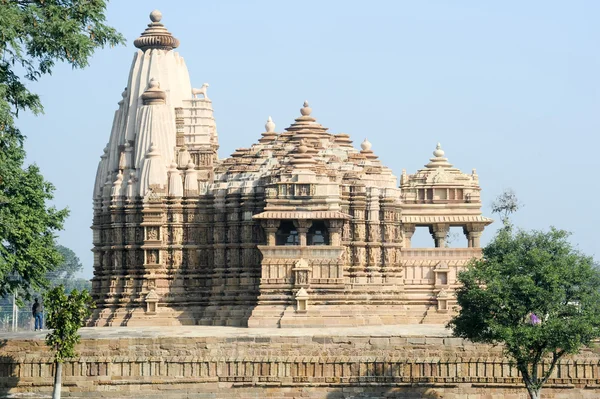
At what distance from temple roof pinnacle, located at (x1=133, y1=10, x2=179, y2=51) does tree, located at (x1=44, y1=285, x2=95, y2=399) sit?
930 inches

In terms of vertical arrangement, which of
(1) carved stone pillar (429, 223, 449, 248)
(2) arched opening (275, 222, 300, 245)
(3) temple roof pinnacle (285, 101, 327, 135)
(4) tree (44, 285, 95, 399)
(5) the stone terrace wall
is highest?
(3) temple roof pinnacle (285, 101, 327, 135)

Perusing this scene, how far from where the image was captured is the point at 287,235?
69.5m

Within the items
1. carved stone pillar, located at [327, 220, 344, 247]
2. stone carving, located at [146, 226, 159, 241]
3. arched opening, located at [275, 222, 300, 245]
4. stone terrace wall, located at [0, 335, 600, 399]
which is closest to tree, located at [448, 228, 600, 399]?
stone terrace wall, located at [0, 335, 600, 399]

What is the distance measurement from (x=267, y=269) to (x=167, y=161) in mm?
7362

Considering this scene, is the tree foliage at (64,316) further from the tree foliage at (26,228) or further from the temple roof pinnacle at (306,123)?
the temple roof pinnacle at (306,123)

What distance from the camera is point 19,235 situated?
1973 inches

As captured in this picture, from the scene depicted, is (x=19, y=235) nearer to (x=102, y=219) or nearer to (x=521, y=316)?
(x=521, y=316)

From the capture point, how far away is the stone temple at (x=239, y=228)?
67.4 meters

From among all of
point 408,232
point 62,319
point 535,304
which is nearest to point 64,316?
point 62,319

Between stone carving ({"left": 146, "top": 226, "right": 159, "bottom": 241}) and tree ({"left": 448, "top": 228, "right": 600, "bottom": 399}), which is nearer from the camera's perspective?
tree ({"left": 448, "top": 228, "right": 600, "bottom": 399})

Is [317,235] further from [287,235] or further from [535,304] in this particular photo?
[535,304]

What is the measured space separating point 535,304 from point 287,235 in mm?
18072

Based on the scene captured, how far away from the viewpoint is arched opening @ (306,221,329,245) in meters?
69.1

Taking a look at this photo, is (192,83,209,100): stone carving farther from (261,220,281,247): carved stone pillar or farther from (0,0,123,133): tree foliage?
(0,0,123,133): tree foliage
